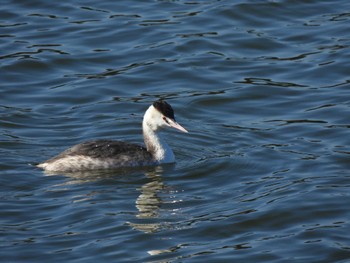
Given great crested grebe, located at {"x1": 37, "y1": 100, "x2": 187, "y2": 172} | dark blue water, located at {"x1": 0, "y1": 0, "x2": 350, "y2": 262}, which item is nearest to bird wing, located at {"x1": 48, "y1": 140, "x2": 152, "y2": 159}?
great crested grebe, located at {"x1": 37, "y1": 100, "x2": 187, "y2": 172}

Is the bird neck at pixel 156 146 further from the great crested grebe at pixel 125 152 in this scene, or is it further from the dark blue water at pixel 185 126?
the dark blue water at pixel 185 126

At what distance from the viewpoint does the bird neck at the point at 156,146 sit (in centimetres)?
1606

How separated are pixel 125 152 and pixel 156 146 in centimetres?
56

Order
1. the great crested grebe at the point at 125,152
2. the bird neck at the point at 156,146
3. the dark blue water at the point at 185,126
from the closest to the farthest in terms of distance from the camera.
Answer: the dark blue water at the point at 185,126 → the great crested grebe at the point at 125,152 → the bird neck at the point at 156,146

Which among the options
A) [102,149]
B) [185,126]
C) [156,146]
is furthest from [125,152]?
[185,126]

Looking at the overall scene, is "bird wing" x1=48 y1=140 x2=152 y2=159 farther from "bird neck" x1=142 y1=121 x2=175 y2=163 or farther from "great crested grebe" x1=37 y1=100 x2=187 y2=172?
"bird neck" x1=142 y1=121 x2=175 y2=163

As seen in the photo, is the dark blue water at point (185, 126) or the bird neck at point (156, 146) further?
the bird neck at point (156, 146)

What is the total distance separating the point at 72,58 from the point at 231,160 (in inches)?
212

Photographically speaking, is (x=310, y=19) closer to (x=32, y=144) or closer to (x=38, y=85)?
(x=38, y=85)

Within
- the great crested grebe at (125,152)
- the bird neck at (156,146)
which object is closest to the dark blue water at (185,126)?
the great crested grebe at (125,152)

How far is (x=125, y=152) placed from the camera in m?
15.8

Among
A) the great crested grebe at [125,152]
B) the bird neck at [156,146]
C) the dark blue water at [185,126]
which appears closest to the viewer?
the dark blue water at [185,126]

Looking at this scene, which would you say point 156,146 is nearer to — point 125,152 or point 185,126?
point 125,152

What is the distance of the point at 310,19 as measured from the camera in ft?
72.1
